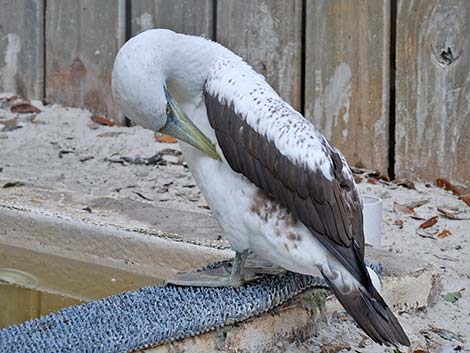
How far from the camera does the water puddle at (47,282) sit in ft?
10.3

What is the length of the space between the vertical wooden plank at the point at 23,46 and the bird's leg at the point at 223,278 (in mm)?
2694

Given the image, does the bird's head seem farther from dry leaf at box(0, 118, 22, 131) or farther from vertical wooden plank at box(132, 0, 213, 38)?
dry leaf at box(0, 118, 22, 131)

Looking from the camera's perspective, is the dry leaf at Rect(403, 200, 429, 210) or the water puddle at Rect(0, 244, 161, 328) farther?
the dry leaf at Rect(403, 200, 429, 210)

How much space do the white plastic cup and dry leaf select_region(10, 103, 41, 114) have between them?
228cm

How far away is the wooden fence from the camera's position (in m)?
4.16

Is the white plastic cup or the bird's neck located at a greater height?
the bird's neck

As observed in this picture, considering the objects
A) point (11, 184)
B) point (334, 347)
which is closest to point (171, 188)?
point (11, 184)

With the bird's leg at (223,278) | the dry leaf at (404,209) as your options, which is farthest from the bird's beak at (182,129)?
the dry leaf at (404,209)

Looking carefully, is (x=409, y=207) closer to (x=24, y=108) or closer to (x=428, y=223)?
(x=428, y=223)

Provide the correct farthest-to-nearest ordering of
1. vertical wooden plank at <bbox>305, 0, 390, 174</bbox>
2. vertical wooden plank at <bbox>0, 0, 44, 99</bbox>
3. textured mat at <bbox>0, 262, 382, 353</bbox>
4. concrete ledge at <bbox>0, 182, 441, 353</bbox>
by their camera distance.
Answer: vertical wooden plank at <bbox>0, 0, 44, 99</bbox> < vertical wooden plank at <bbox>305, 0, 390, 174</bbox> < concrete ledge at <bbox>0, 182, 441, 353</bbox> < textured mat at <bbox>0, 262, 382, 353</bbox>

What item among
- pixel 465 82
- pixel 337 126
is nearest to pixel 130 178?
pixel 337 126

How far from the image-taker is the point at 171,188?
172 inches

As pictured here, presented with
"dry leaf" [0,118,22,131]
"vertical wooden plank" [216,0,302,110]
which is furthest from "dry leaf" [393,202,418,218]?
"dry leaf" [0,118,22,131]

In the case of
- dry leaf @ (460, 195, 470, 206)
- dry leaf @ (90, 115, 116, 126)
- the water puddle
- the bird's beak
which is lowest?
the water puddle
